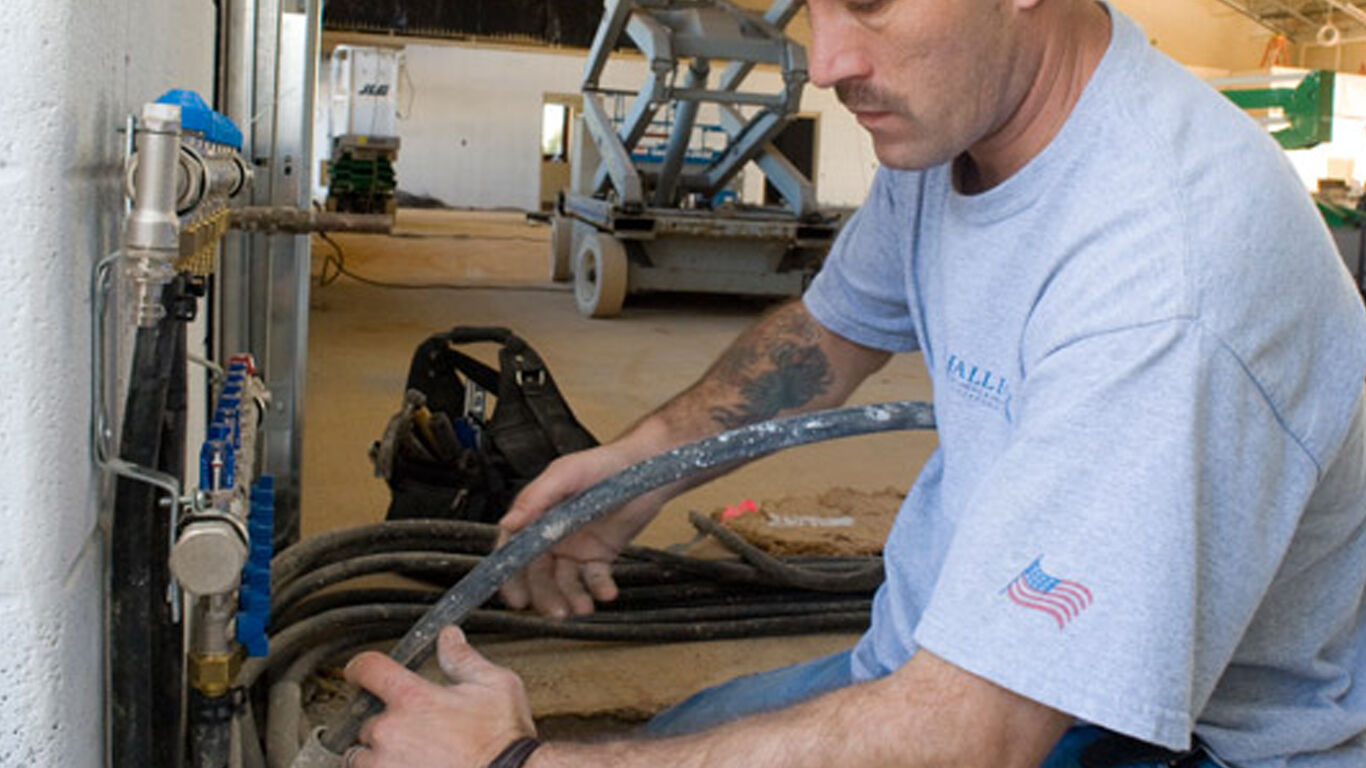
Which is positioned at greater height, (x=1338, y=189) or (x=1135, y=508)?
(x=1338, y=189)

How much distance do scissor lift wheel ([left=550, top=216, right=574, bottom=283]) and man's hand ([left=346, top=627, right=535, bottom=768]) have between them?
8.13m

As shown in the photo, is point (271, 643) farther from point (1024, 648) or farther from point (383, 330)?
point (383, 330)

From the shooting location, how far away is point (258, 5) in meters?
2.48

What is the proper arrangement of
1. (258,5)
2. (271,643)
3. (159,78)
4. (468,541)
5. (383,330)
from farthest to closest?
(383,330) → (468,541) → (258,5) → (271,643) → (159,78)

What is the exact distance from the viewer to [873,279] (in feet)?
5.43

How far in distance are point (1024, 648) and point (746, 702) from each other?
71 centimetres

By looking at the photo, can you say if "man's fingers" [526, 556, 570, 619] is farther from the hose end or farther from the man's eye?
the man's eye

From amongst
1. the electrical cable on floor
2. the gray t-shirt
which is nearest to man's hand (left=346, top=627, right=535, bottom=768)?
the gray t-shirt

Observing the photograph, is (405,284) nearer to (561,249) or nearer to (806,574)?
(561,249)

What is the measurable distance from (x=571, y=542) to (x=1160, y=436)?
0.82 metres

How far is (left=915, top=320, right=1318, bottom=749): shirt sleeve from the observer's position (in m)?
0.96

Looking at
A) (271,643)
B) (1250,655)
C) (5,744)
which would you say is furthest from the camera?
(271,643)

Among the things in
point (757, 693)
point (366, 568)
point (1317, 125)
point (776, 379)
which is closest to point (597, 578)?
point (757, 693)

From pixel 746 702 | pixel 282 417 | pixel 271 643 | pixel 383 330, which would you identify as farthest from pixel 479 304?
pixel 746 702
